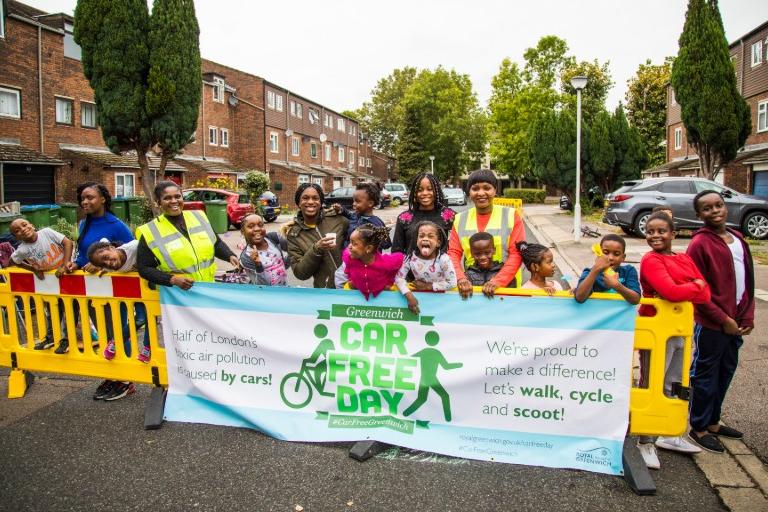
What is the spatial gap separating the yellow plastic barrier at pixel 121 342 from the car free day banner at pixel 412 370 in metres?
0.16

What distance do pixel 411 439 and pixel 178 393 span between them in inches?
74.7

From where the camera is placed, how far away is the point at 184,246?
452 centimetres

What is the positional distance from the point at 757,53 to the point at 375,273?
3031 centimetres

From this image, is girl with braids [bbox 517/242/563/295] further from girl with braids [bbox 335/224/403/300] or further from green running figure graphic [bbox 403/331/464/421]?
girl with braids [bbox 335/224/403/300]

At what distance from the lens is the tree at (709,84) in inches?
774

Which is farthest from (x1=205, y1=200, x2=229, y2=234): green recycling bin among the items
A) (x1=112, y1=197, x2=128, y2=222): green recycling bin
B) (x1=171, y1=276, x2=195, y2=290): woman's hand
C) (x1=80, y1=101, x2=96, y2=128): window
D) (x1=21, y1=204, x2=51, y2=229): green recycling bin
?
(x1=171, y1=276, x2=195, y2=290): woman's hand

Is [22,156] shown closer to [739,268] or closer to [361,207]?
[361,207]

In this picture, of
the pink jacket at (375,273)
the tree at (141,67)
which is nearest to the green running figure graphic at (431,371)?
the pink jacket at (375,273)

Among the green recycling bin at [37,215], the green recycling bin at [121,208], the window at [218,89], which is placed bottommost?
the green recycling bin at [37,215]

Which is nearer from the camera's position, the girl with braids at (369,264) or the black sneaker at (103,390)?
the girl with braids at (369,264)

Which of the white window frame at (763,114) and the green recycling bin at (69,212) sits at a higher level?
the white window frame at (763,114)

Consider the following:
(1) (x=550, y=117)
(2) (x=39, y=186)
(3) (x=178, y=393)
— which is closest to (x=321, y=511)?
(3) (x=178, y=393)

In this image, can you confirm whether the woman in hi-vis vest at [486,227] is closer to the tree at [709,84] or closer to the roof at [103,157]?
the tree at [709,84]

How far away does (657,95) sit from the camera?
49375 millimetres
